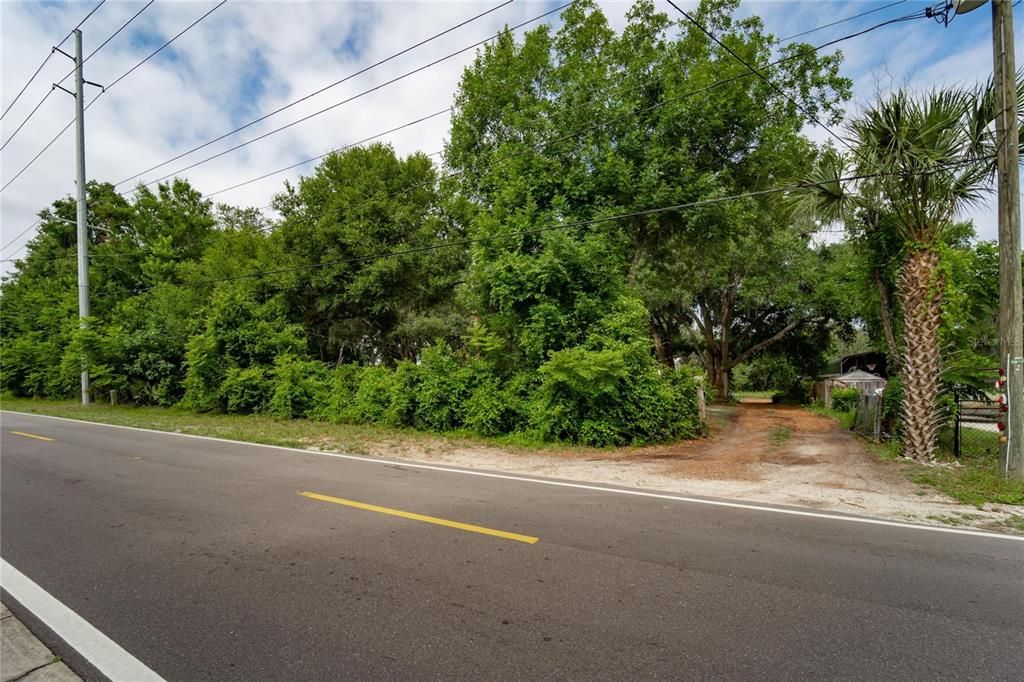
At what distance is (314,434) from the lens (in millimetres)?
13125

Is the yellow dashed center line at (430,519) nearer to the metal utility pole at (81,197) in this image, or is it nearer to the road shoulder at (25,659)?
the road shoulder at (25,659)

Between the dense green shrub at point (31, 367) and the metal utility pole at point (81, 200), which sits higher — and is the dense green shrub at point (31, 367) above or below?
below

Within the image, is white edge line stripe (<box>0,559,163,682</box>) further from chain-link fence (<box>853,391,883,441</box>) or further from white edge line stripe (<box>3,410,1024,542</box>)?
chain-link fence (<box>853,391,883,441</box>)

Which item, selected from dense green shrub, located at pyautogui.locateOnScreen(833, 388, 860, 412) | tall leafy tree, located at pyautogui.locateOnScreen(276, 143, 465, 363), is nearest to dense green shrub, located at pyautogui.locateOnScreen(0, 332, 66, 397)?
tall leafy tree, located at pyautogui.locateOnScreen(276, 143, 465, 363)

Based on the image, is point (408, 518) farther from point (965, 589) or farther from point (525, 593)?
point (965, 589)

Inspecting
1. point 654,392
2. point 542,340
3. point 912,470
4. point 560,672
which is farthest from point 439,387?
point 560,672

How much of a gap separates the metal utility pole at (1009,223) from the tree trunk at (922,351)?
1.13 metres

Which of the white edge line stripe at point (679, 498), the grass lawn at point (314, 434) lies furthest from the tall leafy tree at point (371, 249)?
the white edge line stripe at point (679, 498)

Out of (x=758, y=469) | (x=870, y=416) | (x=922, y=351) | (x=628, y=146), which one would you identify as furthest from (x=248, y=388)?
(x=922, y=351)

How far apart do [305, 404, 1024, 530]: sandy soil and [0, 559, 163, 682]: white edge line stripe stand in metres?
6.00

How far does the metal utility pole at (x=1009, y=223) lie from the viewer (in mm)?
7562

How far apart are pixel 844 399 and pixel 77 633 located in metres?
24.6

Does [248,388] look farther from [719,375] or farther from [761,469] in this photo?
[719,375]

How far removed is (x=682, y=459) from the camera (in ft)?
31.7
